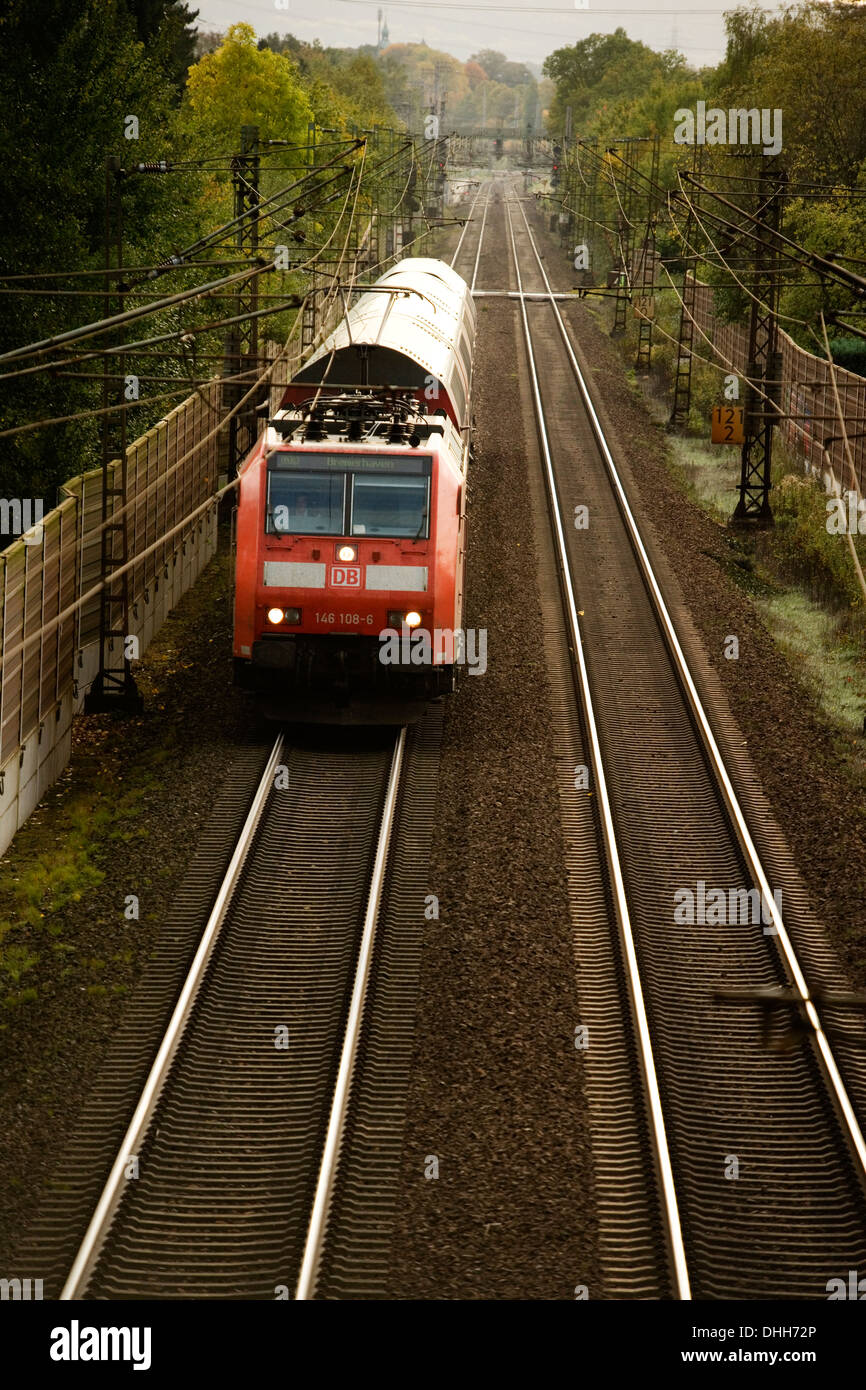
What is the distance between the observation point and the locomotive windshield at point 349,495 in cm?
1545

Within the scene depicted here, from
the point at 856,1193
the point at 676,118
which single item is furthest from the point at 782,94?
the point at 856,1193

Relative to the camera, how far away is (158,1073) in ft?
32.2

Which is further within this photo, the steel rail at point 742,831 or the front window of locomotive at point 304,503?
the front window of locomotive at point 304,503

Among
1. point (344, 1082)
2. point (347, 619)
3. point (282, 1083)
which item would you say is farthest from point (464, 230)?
point (344, 1082)

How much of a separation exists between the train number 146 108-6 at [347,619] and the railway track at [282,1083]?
197 cm

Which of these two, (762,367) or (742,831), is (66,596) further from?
(762,367)

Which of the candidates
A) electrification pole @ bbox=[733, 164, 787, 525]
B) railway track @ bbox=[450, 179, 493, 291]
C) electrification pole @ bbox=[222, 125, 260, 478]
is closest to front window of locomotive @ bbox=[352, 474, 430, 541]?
electrification pole @ bbox=[222, 125, 260, 478]

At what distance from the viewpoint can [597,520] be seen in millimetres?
26000

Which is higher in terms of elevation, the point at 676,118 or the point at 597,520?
the point at 676,118

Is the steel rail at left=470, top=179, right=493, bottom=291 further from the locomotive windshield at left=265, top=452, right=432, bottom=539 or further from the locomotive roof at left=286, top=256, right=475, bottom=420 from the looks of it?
the locomotive windshield at left=265, top=452, right=432, bottom=539

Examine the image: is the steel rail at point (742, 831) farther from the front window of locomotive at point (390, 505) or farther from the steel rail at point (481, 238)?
the steel rail at point (481, 238)

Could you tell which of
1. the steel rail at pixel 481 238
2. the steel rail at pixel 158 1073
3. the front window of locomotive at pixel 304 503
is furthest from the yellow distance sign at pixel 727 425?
the steel rail at pixel 481 238
